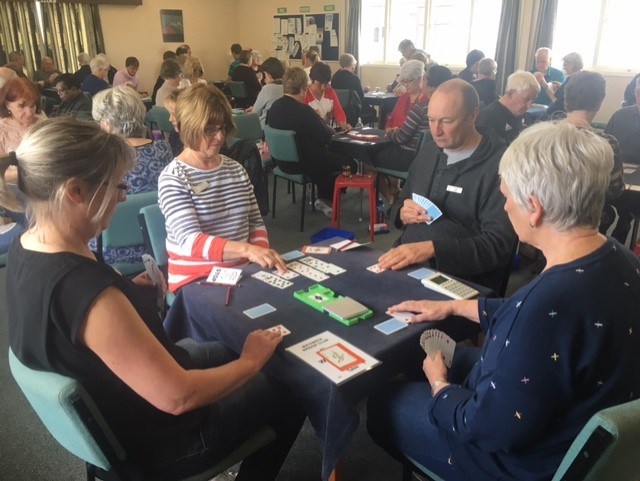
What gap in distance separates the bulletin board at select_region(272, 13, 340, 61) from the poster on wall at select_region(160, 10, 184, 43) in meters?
1.96

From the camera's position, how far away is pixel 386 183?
16.3 feet

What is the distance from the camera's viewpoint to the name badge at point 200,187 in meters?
1.99

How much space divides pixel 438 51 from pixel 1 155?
28.9 ft

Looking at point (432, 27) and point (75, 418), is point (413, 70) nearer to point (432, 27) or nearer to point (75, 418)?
point (75, 418)

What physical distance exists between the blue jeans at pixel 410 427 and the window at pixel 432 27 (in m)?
8.01

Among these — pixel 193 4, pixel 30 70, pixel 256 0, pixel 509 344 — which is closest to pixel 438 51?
pixel 256 0

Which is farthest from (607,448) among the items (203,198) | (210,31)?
(210,31)

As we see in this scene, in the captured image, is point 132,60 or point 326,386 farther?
point 132,60

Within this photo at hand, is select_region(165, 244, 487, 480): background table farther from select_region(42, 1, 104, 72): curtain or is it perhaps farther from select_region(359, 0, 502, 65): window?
select_region(42, 1, 104, 72): curtain

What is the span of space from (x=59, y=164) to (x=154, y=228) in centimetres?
107

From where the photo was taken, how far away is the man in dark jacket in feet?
6.49

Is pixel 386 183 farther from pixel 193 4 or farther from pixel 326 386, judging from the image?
pixel 193 4

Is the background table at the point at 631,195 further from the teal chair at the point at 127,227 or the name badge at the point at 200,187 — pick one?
the teal chair at the point at 127,227

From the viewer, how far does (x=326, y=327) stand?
4.62 feet
